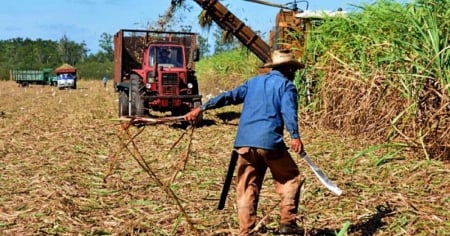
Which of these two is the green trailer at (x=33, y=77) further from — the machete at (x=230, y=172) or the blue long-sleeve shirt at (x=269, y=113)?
the blue long-sleeve shirt at (x=269, y=113)

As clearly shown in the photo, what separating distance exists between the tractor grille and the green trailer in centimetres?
3728

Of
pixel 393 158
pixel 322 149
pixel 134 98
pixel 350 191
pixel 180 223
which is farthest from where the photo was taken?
pixel 134 98

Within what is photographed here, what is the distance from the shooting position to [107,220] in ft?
19.2

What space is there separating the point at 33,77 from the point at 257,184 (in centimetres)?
4705

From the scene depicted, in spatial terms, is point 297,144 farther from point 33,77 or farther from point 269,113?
point 33,77

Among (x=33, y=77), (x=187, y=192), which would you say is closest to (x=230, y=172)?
(x=187, y=192)

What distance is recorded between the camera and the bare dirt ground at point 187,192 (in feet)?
18.1

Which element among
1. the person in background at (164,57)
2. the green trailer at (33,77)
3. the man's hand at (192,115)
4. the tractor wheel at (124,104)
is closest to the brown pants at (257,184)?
the man's hand at (192,115)

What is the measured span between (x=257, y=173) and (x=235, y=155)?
25 centimetres

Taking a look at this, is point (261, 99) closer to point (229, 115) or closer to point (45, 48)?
point (229, 115)

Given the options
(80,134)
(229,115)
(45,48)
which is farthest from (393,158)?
(45,48)

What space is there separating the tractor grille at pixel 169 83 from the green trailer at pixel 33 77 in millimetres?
37279

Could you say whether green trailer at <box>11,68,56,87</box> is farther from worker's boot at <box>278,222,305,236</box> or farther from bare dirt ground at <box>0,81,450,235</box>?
worker's boot at <box>278,222,305,236</box>

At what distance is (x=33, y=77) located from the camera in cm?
4959
